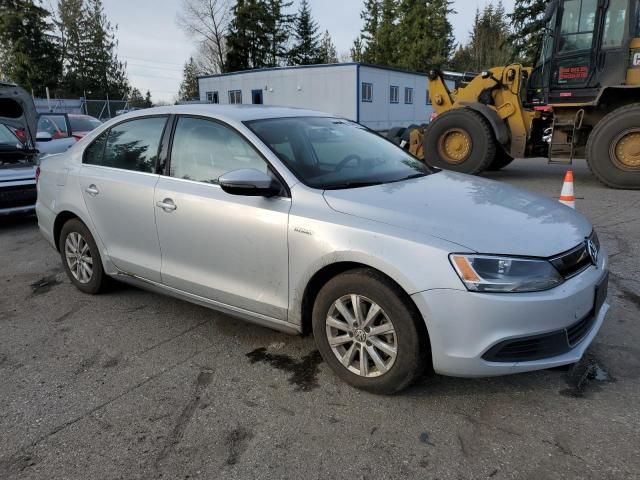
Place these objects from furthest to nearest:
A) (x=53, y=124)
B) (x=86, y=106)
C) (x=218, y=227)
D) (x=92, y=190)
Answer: (x=86, y=106), (x=53, y=124), (x=92, y=190), (x=218, y=227)

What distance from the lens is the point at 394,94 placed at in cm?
3036

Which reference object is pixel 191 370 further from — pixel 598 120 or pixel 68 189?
pixel 598 120

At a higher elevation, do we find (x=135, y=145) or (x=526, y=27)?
(x=526, y=27)

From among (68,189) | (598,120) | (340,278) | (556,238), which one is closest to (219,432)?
(340,278)

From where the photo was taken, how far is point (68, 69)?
54844mm

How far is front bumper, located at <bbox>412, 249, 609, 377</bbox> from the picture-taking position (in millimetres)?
2494

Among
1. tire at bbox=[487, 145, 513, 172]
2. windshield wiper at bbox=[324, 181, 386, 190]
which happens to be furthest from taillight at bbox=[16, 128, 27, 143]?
tire at bbox=[487, 145, 513, 172]

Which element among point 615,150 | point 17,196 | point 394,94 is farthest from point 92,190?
point 394,94

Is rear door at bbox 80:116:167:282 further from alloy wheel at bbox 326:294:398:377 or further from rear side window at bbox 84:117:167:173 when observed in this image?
alloy wheel at bbox 326:294:398:377

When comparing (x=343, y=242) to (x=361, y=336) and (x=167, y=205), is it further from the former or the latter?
(x=167, y=205)

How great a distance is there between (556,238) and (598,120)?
8082 mm

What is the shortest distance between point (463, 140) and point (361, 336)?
8.45 m

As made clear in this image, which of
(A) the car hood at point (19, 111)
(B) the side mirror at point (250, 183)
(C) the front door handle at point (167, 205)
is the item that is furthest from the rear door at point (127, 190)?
(A) the car hood at point (19, 111)

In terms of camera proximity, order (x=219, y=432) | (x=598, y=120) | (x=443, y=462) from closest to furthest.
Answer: (x=443, y=462) → (x=219, y=432) → (x=598, y=120)
